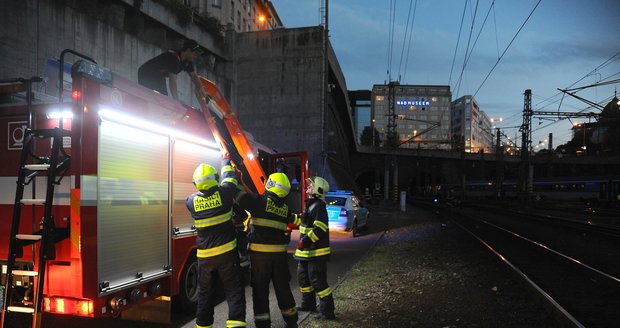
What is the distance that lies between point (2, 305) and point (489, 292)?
6829mm

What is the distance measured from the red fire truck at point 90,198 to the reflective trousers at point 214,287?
672 millimetres

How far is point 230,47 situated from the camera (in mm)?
28938

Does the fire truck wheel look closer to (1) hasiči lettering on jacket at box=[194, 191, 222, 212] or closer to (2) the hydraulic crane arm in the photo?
(1) hasiči lettering on jacket at box=[194, 191, 222, 212]

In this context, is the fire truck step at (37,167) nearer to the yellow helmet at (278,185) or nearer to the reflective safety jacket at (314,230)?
the yellow helmet at (278,185)

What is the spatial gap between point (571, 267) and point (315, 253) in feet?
24.7

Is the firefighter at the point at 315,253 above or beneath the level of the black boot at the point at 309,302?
above

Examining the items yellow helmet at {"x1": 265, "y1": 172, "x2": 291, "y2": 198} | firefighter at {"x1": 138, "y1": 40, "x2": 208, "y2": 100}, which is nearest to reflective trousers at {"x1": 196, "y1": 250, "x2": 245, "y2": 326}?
yellow helmet at {"x1": 265, "y1": 172, "x2": 291, "y2": 198}

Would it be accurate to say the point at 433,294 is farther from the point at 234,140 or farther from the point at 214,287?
the point at 214,287

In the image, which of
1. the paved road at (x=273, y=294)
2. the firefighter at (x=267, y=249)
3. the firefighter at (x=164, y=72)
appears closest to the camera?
the firefighter at (x=267, y=249)

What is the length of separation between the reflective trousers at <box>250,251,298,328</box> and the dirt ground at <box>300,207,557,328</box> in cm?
80

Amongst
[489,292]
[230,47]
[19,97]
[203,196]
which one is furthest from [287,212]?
[230,47]

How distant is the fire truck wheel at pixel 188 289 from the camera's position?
5.60 meters

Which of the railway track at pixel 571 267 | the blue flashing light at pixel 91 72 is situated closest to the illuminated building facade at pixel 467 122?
the railway track at pixel 571 267

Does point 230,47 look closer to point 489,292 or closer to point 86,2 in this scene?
point 86,2
